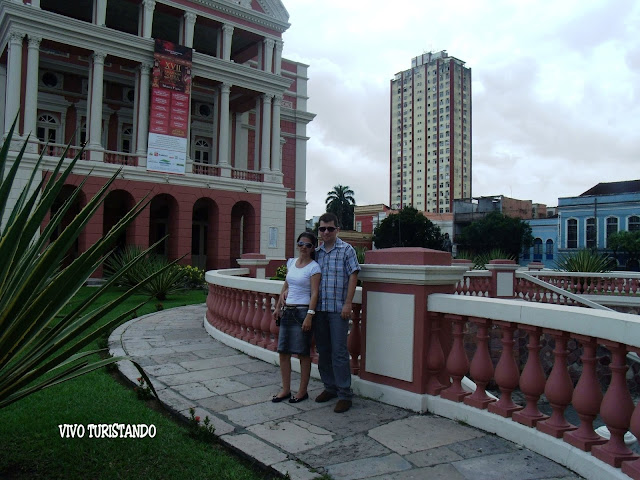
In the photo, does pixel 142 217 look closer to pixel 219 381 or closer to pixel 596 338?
pixel 219 381

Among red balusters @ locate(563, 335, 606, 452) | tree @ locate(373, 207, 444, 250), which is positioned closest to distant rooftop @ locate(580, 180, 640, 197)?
tree @ locate(373, 207, 444, 250)

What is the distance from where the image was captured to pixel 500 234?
2057 inches

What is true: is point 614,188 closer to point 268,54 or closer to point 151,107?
point 268,54

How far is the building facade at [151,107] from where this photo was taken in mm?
20453

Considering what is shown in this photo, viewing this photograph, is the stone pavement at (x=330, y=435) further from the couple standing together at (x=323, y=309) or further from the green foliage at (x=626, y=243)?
the green foliage at (x=626, y=243)

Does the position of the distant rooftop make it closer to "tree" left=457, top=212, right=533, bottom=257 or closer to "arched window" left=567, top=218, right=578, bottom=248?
"arched window" left=567, top=218, right=578, bottom=248

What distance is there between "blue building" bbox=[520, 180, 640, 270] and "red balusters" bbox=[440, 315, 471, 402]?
1766 inches

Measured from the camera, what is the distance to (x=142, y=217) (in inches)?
872

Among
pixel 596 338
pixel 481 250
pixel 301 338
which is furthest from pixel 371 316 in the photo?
pixel 481 250

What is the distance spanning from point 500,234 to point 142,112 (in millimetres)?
40334

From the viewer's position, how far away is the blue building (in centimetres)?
4500

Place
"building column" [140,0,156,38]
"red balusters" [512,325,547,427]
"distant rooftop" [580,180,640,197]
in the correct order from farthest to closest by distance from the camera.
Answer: "distant rooftop" [580,180,640,197] < "building column" [140,0,156,38] < "red balusters" [512,325,547,427]

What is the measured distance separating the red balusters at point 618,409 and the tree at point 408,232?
159 ft

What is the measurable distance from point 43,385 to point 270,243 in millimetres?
23409
